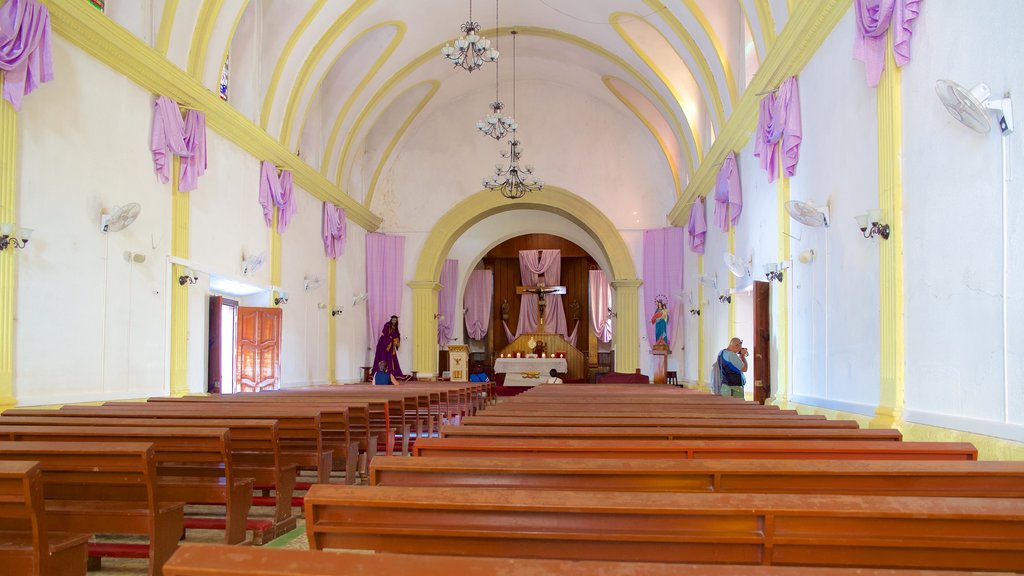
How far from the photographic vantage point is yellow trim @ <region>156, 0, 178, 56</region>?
987cm

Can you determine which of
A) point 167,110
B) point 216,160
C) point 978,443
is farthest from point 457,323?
point 978,443

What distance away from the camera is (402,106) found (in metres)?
18.8

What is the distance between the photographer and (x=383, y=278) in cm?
1941

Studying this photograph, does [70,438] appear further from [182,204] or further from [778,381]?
[778,381]

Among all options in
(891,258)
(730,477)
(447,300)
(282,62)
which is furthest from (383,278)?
(730,477)

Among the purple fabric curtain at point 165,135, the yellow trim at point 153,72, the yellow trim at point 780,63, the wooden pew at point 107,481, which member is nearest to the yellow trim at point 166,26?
the yellow trim at point 153,72

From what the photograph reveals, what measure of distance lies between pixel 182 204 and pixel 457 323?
14.8 meters

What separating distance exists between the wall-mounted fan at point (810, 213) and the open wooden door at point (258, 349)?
28.0 ft

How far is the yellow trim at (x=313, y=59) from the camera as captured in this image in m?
13.6

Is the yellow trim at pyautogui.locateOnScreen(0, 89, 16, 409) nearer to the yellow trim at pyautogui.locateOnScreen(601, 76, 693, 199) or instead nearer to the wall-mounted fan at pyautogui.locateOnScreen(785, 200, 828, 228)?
the wall-mounted fan at pyautogui.locateOnScreen(785, 200, 828, 228)

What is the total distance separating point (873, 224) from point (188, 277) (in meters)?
8.38

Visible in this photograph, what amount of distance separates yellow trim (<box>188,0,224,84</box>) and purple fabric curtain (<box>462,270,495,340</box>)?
57.5 feet

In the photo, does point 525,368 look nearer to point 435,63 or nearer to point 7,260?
point 435,63

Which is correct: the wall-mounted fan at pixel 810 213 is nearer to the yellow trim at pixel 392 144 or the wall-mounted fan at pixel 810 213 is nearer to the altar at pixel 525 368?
the yellow trim at pixel 392 144
